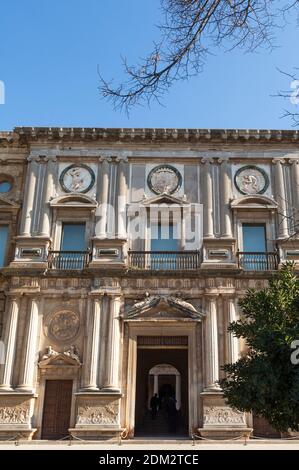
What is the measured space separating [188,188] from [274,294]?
10753mm

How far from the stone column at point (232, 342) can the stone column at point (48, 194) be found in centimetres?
800

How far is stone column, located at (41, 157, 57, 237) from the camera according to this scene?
21.1m

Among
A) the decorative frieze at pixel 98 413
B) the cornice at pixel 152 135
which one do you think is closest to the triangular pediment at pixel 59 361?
the decorative frieze at pixel 98 413

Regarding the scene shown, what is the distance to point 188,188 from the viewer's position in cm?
2206

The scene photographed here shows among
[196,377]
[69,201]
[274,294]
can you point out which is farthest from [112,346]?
[274,294]

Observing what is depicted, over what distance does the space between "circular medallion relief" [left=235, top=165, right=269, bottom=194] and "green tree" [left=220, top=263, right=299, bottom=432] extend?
10.6 m

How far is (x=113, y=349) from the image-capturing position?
1881 centimetres

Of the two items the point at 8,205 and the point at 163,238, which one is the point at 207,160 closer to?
the point at 163,238

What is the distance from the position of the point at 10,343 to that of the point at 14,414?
8.43ft

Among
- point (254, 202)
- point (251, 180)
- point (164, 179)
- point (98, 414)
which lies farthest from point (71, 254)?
point (251, 180)

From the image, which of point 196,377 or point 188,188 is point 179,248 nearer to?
point 188,188

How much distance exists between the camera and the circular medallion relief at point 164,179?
22062mm

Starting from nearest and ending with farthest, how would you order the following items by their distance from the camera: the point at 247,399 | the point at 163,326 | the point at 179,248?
the point at 247,399 → the point at 163,326 → the point at 179,248

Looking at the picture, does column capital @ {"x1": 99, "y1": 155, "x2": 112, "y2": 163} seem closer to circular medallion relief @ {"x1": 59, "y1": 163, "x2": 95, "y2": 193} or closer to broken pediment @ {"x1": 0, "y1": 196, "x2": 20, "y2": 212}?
circular medallion relief @ {"x1": 59, "y1": 163, "x2": 95, "y2": 193}
